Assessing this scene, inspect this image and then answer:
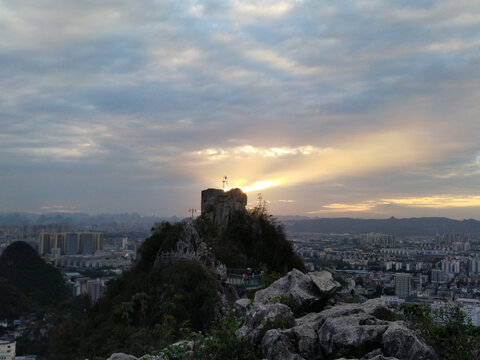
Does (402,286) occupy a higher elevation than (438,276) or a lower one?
higher

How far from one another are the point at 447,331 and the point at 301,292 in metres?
1.91

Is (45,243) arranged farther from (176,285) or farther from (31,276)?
(176,285)

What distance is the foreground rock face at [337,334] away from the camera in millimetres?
3947

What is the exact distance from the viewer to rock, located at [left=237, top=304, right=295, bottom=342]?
4688 millimetres

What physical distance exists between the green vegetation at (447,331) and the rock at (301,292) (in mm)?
1184

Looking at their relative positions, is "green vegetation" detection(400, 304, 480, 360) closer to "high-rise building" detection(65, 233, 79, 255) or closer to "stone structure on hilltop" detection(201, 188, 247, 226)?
"stone structure on hilltop" detection(201, 188, 247, 226)

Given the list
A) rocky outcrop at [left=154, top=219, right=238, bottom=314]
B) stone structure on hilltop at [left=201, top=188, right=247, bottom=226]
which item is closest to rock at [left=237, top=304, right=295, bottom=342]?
rocky outcrop at [left=154, top=219, right=238, bottom=314]

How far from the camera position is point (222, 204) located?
19.6 metres

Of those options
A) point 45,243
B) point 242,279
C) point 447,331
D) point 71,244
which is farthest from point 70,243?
point 447,331

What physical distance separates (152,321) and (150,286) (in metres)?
2.15

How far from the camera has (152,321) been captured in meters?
11.3

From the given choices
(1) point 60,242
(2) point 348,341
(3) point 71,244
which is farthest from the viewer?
(3) point 71,244

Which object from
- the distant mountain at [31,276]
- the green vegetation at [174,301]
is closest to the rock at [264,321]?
the green vegetation at [174,301]

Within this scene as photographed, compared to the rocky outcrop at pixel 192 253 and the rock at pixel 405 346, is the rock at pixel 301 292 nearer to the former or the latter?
the rock at pixel 405 346
